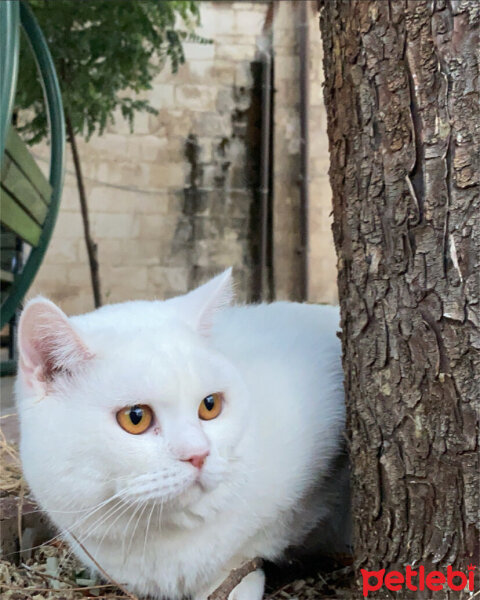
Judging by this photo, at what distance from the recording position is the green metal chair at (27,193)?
7.58 ft

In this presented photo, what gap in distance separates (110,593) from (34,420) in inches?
15.5

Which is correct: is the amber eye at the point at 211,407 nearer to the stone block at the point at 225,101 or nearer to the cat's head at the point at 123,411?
→ the cat's head at the point at 123,411

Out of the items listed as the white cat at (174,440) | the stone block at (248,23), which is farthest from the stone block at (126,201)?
the white cat at (174,440)

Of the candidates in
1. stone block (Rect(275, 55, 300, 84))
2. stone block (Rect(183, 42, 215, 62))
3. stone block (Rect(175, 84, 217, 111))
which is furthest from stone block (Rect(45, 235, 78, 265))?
stone block (Rect(275, 55, 300, 84))

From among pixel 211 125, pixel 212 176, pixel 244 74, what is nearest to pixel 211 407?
pixel 212 176

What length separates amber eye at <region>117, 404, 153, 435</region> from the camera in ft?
3.14

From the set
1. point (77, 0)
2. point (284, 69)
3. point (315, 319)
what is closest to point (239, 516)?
point (315, 319)

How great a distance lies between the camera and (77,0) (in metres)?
3.53

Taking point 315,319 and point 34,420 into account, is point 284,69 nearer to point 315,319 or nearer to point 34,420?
point 315,319

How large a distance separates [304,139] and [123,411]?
4.93 m

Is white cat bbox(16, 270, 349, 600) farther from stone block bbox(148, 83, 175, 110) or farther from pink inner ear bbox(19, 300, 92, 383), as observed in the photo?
stone block bbox(148, 83, 175, 110)

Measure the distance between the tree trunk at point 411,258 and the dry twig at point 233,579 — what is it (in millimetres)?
204

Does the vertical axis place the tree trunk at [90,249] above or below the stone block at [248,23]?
below

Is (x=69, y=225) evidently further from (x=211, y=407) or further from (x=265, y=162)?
(x=211, y=407)
